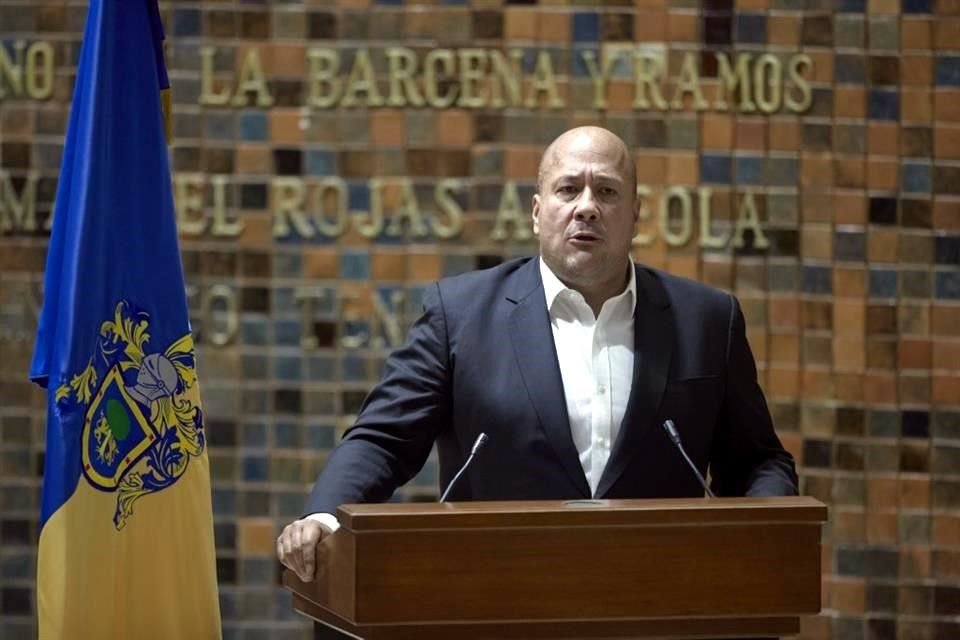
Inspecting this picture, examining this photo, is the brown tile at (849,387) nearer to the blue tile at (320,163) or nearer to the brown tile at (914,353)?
the brown tile at (914,353)

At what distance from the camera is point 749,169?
4.82 meters

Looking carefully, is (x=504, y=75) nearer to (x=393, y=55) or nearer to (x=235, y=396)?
(x=393, y=55)

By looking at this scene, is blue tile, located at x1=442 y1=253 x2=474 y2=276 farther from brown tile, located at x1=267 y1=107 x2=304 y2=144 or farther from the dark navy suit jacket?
the dark navy suit jacket

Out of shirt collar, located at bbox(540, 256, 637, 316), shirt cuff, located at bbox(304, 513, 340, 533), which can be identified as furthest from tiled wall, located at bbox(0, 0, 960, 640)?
shirt cuff, located at bbox(304, 513, 340, 533)

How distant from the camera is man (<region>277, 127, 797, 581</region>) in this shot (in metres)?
3.18

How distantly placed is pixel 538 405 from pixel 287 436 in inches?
71.8

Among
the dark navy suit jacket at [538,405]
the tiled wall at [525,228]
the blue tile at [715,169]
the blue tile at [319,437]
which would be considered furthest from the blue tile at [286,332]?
the dark navy suit jacket at [538,405]

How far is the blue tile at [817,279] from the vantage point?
15.8 ft

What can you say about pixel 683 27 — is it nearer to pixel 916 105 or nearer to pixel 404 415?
pixel 916 105

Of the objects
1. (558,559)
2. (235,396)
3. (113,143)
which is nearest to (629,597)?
(558,559)

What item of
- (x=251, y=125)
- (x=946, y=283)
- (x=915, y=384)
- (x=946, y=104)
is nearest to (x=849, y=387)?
(x=915, y=384)

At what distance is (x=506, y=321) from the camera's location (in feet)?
10.9

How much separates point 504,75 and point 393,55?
0.34 metres

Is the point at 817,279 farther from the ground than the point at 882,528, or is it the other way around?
the point at 817,279
